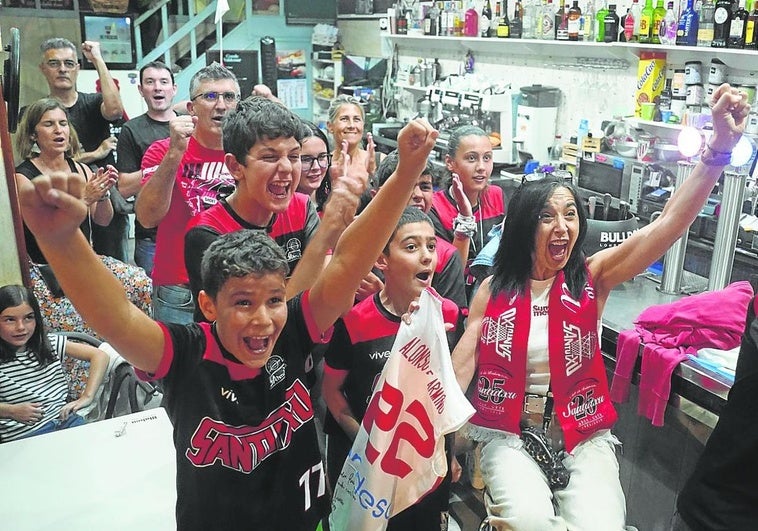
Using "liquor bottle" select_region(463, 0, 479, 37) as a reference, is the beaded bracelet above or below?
below

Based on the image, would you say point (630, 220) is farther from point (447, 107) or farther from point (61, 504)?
point (447, 107)

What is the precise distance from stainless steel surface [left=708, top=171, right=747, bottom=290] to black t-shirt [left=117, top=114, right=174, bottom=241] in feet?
7.72

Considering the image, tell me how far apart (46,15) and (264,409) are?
7.40 meters

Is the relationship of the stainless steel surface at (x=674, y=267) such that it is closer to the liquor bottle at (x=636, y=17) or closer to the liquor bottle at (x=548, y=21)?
the liquor bottle at (x=636, y=17)

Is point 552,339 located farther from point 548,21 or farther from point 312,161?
point 548,21

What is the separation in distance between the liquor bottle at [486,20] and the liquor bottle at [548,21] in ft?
2.05

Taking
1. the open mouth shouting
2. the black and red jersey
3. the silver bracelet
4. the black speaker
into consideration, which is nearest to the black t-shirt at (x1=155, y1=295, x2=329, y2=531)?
the black and red jersey

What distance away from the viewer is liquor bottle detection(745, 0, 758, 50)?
3.71 metres

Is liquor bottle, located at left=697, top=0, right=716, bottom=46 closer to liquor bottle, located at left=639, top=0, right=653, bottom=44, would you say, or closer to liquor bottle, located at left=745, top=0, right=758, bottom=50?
liquor bottle, located at left=745, top=0, right=758, bottom=50

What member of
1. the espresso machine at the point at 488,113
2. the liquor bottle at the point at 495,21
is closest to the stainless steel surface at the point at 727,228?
the espresso machine at the point at 488,113

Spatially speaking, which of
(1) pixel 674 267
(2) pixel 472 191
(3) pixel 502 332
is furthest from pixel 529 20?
(3) pixel 502 332

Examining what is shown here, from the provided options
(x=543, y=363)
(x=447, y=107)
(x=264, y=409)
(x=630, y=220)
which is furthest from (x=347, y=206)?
(x=447, y=107)

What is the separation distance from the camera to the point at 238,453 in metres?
1.55

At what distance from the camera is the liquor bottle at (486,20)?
5.77 m
